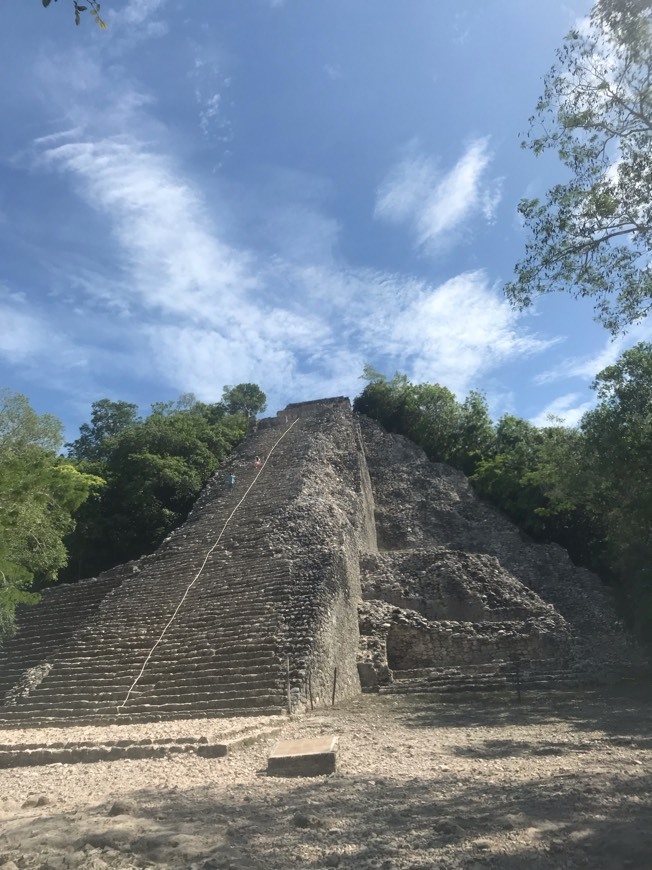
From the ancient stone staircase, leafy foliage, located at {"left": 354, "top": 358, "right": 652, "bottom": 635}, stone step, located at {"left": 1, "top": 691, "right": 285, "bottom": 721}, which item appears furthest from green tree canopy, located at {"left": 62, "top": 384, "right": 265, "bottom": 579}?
stone step, located at {"left": 1, "top": 691, "right": 285, "bottom": 721}

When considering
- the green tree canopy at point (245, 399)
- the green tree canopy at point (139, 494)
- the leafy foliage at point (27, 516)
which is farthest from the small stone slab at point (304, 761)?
the green tree canopy at point (245, 399)

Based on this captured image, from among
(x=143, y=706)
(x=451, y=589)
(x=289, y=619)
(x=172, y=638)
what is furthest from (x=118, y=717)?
(x=451, y=589)

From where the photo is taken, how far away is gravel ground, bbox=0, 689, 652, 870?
3.81 metres

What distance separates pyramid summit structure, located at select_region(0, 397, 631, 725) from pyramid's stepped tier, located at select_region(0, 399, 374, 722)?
4cm

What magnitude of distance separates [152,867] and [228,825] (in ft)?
2.80

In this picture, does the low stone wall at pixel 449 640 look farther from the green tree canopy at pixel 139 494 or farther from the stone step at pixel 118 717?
the green tree canopy at pixel 139 494

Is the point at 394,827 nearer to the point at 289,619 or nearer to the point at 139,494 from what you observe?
the point at 289,619

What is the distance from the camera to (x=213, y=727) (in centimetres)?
920

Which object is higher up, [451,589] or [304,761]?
[451,589]

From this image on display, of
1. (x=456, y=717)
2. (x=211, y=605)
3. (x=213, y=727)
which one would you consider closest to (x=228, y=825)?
(x=213, y=727)

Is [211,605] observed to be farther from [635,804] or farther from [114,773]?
[635,804]

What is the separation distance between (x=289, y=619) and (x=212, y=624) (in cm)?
177

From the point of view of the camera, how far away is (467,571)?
62.5 ft

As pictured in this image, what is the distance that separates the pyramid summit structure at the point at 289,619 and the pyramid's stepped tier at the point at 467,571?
0.06 m
